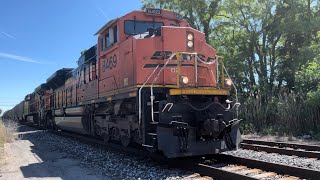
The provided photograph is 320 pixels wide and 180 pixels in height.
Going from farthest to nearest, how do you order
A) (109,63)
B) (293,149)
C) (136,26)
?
1. (109,63)
2. (293,149)
3. (136,26)

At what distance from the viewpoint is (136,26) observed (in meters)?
8.88

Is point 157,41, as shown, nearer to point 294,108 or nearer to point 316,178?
point 316,178

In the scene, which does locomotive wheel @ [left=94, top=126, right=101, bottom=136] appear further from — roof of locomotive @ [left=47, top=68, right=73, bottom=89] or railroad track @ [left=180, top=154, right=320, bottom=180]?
roof of locomotive @ [left=47, top=68, right=73, bottom=89]

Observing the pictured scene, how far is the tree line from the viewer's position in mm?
17781

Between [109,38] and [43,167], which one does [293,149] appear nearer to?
[109,38]

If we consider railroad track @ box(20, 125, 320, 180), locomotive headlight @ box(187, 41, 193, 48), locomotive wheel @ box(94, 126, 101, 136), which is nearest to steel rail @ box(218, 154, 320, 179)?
railroad track @ box(20, 125, 320, 180)

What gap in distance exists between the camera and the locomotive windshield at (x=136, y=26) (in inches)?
345

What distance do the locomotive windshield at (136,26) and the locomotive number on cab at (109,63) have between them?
2.75ft

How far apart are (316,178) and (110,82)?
5826 mm

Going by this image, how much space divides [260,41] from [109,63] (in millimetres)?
17091

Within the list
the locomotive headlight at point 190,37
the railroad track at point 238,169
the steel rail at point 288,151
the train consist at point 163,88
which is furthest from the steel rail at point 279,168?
the locomotive headlight at point 190,37

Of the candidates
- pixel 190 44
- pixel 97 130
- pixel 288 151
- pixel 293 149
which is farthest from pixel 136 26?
pixel 293 149

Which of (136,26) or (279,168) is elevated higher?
(136,26)

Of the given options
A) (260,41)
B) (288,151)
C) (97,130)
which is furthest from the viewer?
(260,41)
